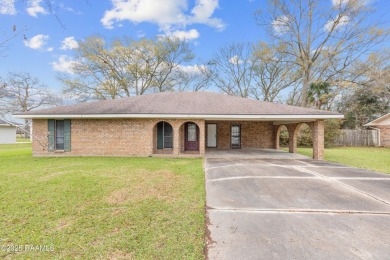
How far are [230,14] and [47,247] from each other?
1902 cm

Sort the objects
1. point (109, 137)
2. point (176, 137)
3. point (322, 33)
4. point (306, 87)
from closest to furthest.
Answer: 1. point (176, 137)
2. point (109, 137)
3. point (322, 33)
4. point (306, 87)

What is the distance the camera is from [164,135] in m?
13.4

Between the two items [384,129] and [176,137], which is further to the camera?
[384,129]

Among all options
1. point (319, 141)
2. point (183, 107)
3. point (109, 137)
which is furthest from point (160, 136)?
point (319, 141)

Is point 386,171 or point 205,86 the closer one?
point 386,171

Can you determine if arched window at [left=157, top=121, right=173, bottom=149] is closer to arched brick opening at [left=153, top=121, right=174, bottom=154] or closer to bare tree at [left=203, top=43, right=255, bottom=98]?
arched brick opening at [left=153, top=121, right=174, bottom=154]

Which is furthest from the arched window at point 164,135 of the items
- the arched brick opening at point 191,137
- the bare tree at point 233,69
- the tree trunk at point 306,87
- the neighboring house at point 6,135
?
the neighboring house at point 6,135

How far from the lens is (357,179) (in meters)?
6.48

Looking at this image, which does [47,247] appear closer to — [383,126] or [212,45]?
[383,126]

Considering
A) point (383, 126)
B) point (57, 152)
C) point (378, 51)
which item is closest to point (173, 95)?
point (57, 152)

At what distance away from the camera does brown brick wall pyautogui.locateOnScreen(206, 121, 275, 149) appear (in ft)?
51.6

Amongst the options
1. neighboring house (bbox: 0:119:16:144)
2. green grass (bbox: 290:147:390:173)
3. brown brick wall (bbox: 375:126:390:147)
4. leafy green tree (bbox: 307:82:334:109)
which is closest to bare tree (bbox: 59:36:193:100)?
neighboring house (bbox: 0:119:16:144)

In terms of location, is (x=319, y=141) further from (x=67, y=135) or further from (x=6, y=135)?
(x=6, y=135)

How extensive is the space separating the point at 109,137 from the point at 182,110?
4428mm
